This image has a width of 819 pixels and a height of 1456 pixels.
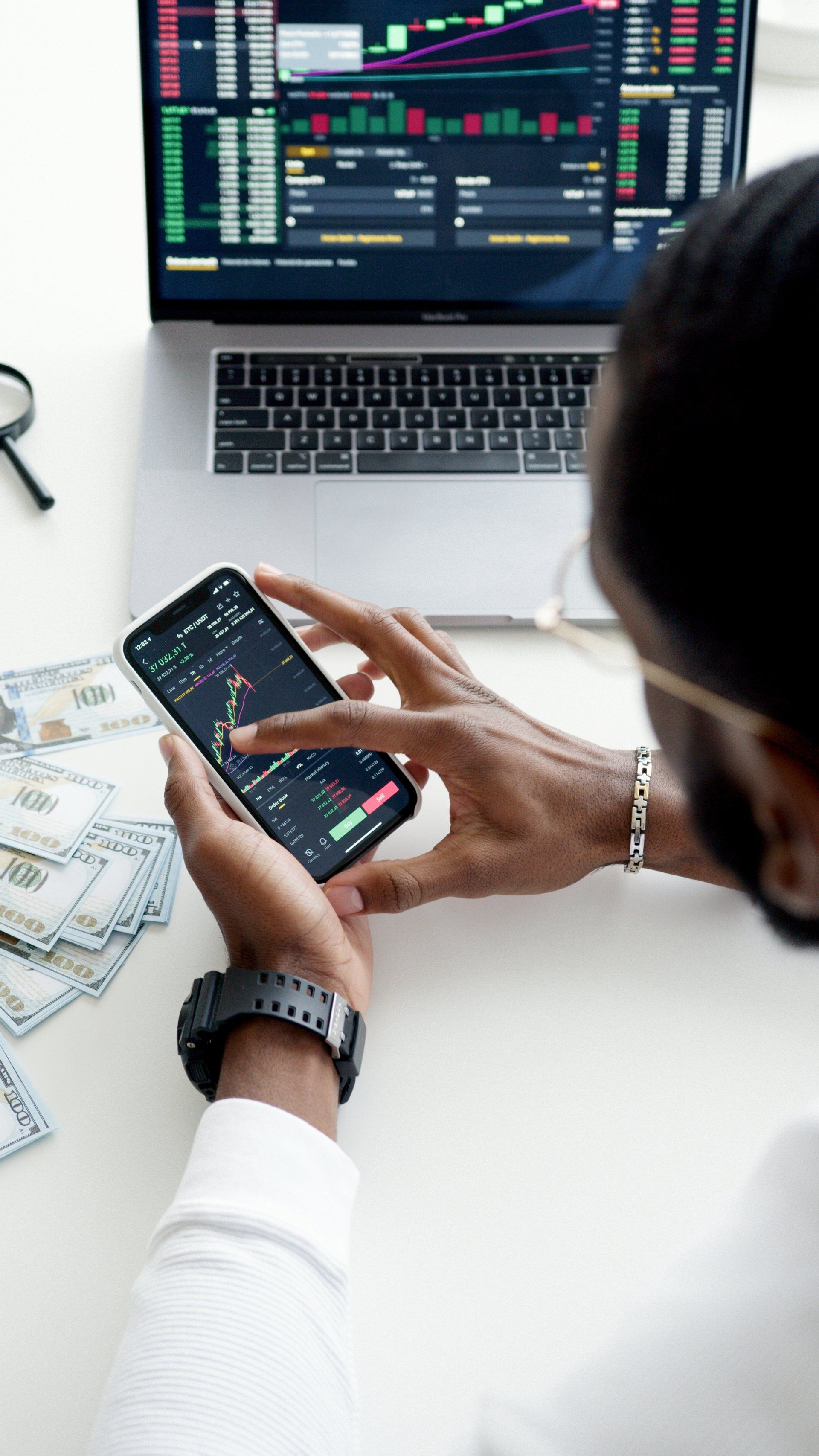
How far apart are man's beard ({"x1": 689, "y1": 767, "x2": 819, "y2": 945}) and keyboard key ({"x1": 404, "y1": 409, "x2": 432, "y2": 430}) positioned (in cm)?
62

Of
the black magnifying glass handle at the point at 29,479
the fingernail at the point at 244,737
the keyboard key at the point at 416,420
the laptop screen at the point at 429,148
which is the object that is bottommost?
the fingernail at the point at 244,737

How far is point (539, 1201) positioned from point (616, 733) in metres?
0.39

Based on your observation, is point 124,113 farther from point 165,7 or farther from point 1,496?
point 1,496

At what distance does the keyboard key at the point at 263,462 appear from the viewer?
1017 millimetres

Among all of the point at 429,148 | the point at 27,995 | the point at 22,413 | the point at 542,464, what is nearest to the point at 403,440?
the point at 542,464

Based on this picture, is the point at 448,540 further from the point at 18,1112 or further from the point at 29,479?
the point at 18,1112

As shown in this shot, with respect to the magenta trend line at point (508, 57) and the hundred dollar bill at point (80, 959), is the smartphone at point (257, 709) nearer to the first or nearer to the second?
the hundred dollar bill at point (80, 959)

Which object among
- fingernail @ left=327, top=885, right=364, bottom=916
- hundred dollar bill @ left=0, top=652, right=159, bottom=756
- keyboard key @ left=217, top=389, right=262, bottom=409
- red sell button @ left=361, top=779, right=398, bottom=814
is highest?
keyboard key @ left=217, top=389, right=262, bottom=409

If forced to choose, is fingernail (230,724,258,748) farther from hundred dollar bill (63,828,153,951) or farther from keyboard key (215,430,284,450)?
keyboard key (215,430,284,450)

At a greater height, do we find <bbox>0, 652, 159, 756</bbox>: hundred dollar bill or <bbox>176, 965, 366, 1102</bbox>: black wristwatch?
<bbox>0, 652, 159, 756</bbox>: hundred dollar bill

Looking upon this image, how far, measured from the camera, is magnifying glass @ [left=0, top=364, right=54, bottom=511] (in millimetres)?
1013

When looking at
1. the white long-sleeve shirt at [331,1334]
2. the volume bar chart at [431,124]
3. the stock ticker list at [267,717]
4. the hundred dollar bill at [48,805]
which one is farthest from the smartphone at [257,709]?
the volume bar chart at [431,124]

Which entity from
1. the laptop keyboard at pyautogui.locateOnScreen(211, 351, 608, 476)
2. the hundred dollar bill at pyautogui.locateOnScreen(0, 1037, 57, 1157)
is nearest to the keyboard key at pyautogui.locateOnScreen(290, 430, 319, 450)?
the laptop keyboard at pyautogui.locateOnScreen(211, 351, 608, 476)

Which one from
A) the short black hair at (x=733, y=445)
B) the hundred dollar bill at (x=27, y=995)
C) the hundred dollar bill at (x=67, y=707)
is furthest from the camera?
the hundred dollar bill at (x=67, y=707)
